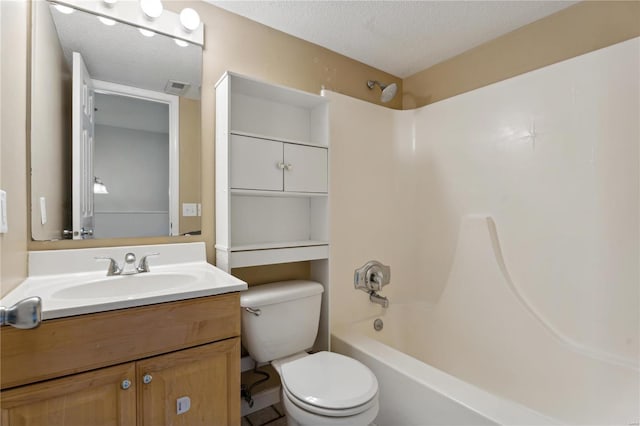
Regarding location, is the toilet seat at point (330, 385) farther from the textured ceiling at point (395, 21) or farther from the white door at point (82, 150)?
the textured ceiling at point (395, 21)

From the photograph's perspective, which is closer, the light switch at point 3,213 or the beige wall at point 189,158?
the light switch at point 3,213

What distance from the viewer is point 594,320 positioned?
60.6 inches

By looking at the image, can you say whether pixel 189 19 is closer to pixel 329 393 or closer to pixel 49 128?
pixel 49 128

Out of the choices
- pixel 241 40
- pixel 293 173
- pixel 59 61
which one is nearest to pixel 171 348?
pixel 293 173

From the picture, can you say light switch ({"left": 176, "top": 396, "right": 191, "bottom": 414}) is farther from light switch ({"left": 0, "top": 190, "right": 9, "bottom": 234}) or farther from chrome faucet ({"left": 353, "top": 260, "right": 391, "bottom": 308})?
chrome faucet ({"left": 353, "top": 260, "right": 391, "bottom": 308})

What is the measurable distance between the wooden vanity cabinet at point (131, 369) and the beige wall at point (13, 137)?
1.01ft

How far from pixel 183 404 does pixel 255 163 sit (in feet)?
3.43

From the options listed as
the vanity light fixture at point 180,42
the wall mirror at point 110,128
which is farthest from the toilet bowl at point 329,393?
the vanity light fixture at point 180,42

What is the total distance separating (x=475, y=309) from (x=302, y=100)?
5.45 feet

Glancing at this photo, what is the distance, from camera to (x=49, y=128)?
125 centimetres

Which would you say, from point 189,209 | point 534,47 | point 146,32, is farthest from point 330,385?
point 534,47

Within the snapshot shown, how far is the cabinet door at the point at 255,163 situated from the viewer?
4.95ft

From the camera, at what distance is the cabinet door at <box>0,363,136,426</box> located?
82cm

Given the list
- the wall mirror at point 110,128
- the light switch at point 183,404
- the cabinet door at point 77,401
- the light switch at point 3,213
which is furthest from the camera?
the wall mirror at point 110,128
